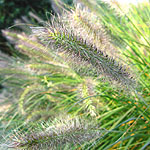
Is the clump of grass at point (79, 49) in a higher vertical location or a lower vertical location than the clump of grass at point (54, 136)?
higher

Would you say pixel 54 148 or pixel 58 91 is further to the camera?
pixel 58 91

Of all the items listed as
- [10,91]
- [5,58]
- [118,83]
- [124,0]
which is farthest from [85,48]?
[5,58]

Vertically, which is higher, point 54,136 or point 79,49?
point 79,49

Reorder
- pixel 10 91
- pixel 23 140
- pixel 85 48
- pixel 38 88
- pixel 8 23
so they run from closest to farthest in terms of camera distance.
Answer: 1. pixel 23 140
2. pixel 85 48
3. pixel 38 88
4. pixel 10 91
5. pixel 8 23

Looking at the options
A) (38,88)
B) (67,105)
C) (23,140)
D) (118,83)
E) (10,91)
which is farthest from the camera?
(10,91)

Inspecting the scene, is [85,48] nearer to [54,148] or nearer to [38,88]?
[54,148]

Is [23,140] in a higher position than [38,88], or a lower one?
higher

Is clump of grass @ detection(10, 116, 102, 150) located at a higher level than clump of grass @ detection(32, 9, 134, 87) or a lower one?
lower

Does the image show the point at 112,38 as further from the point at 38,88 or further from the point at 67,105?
the point at 38,88

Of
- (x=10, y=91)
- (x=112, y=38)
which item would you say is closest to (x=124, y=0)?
(x=112, y=38)

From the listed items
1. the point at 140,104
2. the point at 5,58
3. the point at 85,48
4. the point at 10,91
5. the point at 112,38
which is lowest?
the point at 10,91
